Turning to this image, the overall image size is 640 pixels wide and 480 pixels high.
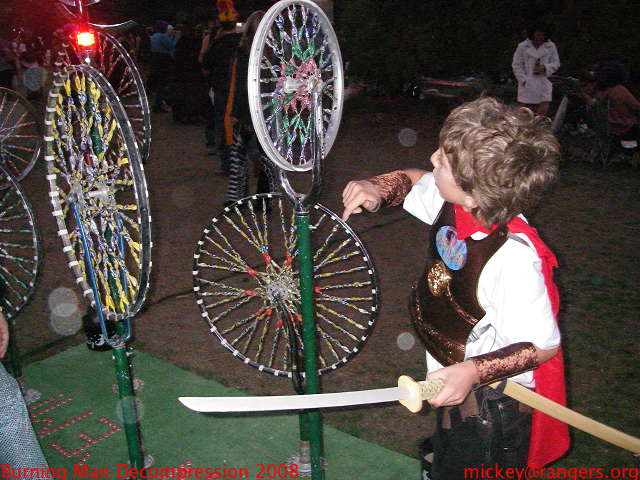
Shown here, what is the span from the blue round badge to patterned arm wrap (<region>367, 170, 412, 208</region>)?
239mm

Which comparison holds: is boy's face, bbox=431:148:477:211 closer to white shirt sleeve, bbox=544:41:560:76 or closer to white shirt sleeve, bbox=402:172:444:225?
white shirt sleeve, bbox=402:172:444:225

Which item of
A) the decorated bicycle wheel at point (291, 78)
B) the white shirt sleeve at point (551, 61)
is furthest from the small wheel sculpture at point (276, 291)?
the white shirt sleeve at point (551, 61)

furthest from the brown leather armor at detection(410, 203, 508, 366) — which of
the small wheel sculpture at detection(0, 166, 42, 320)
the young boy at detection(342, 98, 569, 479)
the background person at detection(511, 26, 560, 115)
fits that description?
the background person at detection(511, 26, 560, 115)

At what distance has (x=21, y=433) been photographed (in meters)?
1.91

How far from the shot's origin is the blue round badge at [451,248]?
6.32 feet

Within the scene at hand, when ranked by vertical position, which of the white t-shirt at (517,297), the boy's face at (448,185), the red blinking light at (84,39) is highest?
the red blinking light at (84,39)

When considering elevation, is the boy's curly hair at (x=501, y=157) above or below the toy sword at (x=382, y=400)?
above

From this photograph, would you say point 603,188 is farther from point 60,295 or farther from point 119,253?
point 119,253

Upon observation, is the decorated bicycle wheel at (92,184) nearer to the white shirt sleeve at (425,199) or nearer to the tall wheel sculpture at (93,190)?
the tall wheel sculpture at (93,190)

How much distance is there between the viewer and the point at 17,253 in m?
5.66

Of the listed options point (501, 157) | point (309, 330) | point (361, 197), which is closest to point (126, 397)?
point (309, 330)

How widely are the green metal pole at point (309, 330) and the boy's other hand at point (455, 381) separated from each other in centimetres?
69

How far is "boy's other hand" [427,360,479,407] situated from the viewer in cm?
164

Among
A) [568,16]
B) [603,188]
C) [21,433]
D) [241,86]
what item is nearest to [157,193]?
[241,86]
